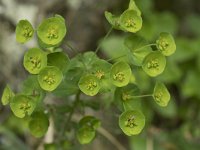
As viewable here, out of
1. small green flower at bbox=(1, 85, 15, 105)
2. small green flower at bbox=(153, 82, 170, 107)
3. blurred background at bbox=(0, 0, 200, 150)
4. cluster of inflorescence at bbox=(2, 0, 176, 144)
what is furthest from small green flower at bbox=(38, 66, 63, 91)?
blurred background at bbox=(0, 0, 200, 150)

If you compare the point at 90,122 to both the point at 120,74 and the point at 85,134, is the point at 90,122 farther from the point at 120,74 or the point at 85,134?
the point at 120,74

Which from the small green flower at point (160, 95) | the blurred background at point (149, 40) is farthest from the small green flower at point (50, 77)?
the blurred background at point (149, 40)

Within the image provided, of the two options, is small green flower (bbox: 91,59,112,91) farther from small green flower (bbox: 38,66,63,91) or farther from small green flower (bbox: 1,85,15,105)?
small green flower (bbox: 1,85,15,105)

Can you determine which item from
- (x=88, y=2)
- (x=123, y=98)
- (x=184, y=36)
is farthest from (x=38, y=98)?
(x=184, y=36)

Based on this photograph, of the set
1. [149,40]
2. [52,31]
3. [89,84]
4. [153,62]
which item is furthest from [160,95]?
[149,40]

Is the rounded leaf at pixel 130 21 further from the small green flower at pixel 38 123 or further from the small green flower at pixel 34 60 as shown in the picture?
the small green flower at pixel 38 123
